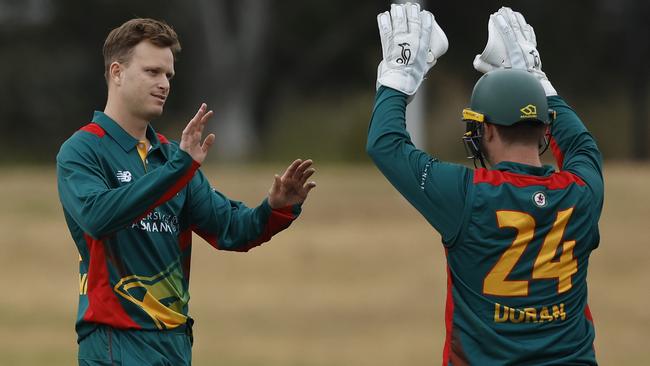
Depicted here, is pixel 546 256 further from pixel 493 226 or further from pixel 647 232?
pixel 647 232

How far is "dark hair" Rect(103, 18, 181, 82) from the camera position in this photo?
528cm

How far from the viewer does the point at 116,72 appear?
530 centimetres

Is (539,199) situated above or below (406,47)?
below

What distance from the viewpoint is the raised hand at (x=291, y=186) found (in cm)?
550

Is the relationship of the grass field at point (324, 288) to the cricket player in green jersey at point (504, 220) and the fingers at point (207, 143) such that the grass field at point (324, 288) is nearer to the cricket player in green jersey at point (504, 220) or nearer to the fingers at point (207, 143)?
the fingers at point (207, 143)

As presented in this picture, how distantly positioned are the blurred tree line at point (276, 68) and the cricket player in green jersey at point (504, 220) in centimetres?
2808

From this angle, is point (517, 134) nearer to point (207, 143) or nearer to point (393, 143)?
point (393, 143)

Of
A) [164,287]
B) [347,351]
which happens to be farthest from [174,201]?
[347,351]

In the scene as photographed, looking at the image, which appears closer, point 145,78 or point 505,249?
point 505,249

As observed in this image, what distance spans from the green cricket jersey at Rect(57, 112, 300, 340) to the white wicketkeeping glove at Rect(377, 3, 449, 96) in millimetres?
828

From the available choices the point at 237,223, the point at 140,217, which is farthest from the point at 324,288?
the point at 140,217

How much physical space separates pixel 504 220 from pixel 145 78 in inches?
65.8

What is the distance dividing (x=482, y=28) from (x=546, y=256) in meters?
31.4

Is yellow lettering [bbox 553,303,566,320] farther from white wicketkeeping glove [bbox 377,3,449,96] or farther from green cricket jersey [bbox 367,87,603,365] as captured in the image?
white wicketkeeping glove [bbox 377,3,449,96]
